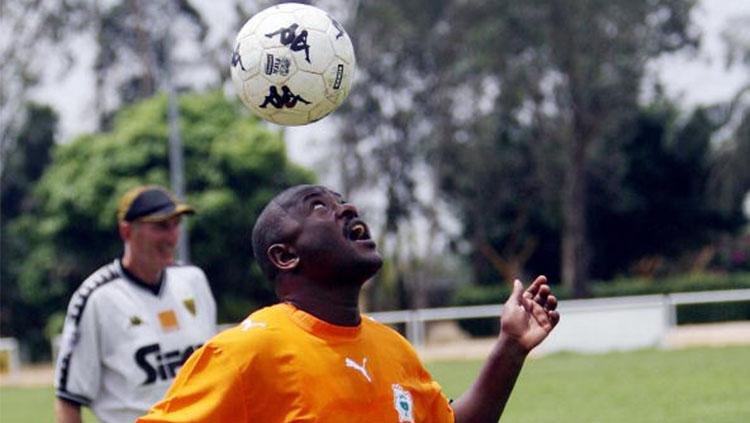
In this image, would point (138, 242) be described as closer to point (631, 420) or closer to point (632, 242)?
point (631, 420)

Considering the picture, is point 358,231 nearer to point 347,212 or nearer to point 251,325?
point 347,212

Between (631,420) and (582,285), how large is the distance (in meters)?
24.2

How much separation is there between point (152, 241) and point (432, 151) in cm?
3399

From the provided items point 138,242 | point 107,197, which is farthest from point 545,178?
point 138,242

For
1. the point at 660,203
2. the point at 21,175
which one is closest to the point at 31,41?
the point at 21,175

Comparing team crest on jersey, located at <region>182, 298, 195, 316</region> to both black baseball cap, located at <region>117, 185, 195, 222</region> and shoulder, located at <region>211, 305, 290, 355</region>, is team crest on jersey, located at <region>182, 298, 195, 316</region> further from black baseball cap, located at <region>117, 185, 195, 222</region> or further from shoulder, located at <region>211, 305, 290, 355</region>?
shoulder, located at <region>211, 305, 290, 355</region>

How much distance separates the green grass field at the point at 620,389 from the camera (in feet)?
38.7

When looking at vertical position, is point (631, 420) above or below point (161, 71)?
below

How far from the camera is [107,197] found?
3006cm

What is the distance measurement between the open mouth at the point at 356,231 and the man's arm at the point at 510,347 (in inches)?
21.3

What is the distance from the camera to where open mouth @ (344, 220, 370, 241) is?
11.3 ft

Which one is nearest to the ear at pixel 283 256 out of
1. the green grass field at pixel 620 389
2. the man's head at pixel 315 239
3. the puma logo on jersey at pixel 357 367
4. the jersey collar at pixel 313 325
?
the man's head at pixel 315 239

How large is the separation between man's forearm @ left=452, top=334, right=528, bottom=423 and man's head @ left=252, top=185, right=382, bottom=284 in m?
0.53

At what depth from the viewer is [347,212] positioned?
11.4 feet
